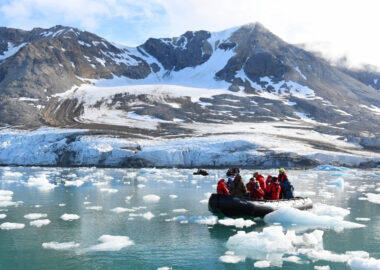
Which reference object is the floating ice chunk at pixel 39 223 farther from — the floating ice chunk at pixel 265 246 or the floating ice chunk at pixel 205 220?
the floating ice chunk at pixel 265 246

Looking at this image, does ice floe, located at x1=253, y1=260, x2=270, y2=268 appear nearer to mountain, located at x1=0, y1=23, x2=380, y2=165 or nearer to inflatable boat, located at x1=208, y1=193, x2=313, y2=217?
inflatable boat, located at x1=208, y1=193, x2=313, y2=217

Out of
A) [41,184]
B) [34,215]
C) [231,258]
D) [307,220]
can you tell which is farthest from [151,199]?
[231,258]

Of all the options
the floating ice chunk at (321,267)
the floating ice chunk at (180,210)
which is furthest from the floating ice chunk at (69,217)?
the floating ice chunk at (321,267)

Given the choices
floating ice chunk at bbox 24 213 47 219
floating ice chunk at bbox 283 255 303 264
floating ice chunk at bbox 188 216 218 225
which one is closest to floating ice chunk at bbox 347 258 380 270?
floating ice chunk at bbox 283 255 303 264

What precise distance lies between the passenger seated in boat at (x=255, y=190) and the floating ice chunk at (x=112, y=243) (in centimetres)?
757

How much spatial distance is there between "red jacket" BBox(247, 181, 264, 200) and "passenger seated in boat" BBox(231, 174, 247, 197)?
1.05ft

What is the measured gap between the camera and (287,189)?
71.8 ft

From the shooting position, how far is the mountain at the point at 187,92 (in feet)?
339

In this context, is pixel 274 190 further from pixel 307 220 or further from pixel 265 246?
pixel 265 246

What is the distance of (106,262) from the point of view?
12055mm

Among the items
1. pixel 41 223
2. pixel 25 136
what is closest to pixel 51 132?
pixel 25 136

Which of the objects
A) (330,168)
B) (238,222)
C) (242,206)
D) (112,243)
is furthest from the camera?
(330,168)

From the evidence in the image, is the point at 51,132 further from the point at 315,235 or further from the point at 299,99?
the point at 299,99

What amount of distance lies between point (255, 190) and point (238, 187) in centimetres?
87
